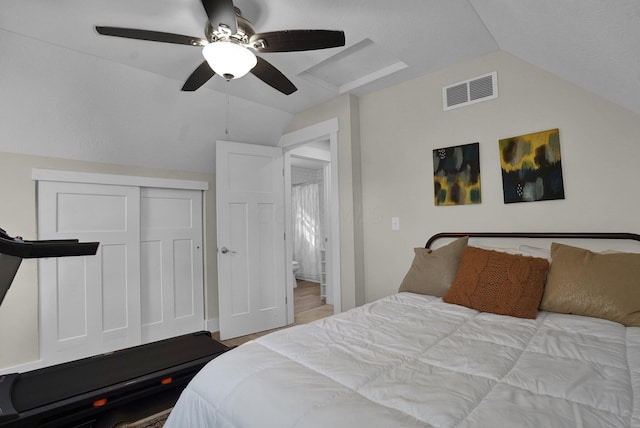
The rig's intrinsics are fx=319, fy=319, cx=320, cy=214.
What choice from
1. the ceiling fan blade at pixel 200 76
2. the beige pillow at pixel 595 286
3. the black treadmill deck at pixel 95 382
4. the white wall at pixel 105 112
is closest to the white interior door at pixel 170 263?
the white wall at pixel 105 112

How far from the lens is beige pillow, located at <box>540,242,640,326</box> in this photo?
4.99ft

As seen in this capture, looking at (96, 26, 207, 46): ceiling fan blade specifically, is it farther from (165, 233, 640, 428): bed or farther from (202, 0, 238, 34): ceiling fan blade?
(165, 233, 640, 428): bed

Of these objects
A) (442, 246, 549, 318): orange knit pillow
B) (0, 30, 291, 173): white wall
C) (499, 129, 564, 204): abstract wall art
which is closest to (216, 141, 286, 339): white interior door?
(0, 30, 291, 173): white wall

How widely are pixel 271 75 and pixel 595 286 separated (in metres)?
2.18

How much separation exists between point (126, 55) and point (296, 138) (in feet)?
5.81

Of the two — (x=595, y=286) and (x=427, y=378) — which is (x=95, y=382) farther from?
(x=595, y=286)

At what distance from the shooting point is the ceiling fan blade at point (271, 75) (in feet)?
6.49

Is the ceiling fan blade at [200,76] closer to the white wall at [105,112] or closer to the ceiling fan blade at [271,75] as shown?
the ceiling fan blade at [271,75]

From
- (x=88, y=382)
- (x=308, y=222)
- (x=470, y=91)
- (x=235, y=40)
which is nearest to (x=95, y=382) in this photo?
(x=88, y=382)

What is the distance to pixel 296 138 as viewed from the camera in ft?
12.1

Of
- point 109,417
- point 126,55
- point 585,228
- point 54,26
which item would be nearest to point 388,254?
point 585,228

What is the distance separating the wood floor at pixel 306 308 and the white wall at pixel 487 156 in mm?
1181

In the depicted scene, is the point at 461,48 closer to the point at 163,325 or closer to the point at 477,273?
the point at 477,273

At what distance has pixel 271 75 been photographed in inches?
82.4
